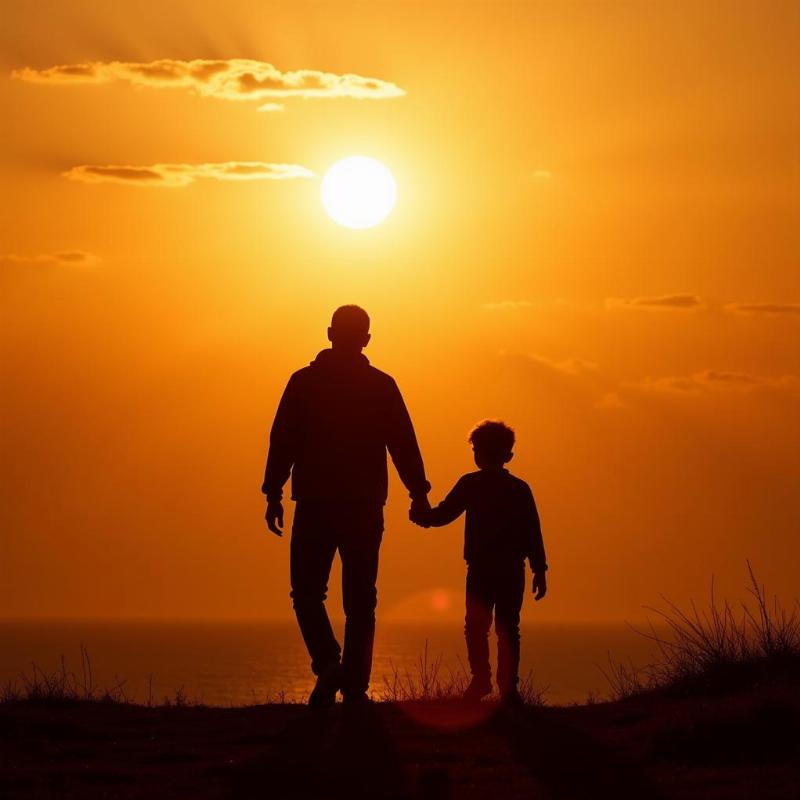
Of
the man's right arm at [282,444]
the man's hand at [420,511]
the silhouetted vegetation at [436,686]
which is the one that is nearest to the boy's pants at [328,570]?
the man's right arm at [282,444]

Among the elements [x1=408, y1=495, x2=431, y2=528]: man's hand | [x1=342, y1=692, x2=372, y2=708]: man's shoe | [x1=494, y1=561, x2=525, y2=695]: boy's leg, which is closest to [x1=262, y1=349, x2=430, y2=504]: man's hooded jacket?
[x1=408, y1=495, x2=431, y2=528]: man's hand

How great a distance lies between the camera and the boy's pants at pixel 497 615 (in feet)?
39.5

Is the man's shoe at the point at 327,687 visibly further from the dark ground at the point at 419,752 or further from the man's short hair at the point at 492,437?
the man's short hair at the point at 492,437

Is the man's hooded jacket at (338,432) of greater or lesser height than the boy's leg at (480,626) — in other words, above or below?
above

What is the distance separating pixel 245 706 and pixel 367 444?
2753 millimetres

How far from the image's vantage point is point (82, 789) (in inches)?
354

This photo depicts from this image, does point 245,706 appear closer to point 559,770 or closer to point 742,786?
point 559,770

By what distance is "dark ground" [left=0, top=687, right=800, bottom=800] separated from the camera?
8.55 meters

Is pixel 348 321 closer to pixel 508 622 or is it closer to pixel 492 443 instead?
pixel 492 443

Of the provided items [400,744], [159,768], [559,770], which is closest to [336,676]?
[400,744]

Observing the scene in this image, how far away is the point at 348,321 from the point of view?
11188 mm

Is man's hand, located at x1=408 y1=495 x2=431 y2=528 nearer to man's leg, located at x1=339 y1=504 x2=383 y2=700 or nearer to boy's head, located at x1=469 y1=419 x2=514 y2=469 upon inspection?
boy's head, located at x1=469 y1=419 x2=514 y2=469

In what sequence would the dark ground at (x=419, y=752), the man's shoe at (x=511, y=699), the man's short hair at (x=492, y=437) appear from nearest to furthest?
the dark ground at (x=419, y=752) < the man's shoe at (x=511, y=699) < the man's short hair at (x=492, y=437)

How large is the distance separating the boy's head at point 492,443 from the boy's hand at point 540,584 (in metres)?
0.88
